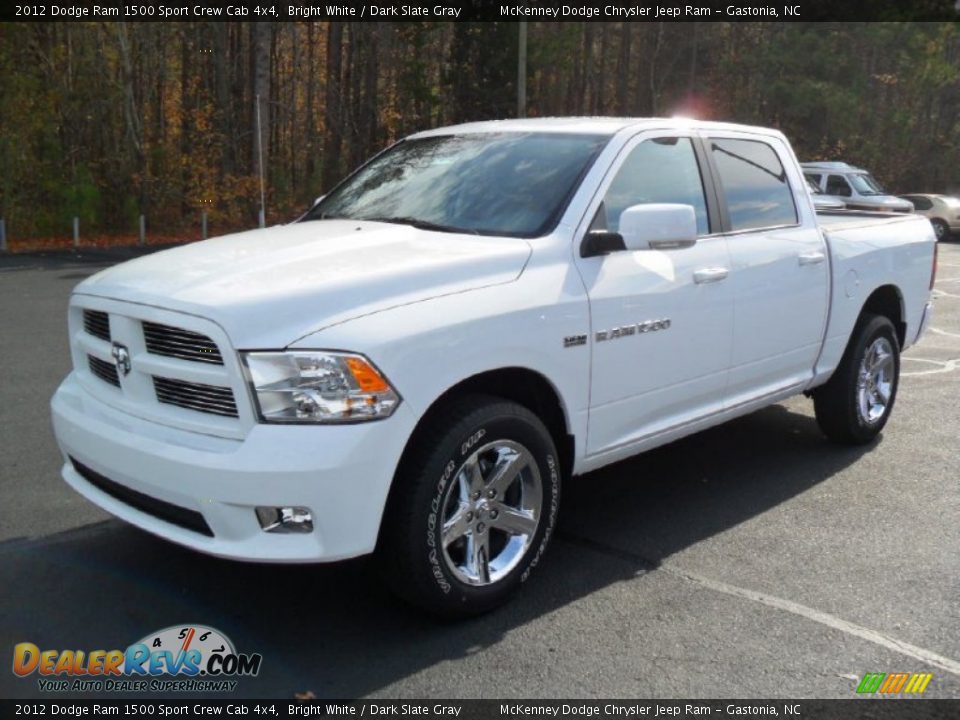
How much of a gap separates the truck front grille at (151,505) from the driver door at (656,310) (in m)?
1.68

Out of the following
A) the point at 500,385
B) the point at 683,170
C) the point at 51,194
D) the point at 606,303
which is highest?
the point at 683,170

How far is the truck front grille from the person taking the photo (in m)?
3.46

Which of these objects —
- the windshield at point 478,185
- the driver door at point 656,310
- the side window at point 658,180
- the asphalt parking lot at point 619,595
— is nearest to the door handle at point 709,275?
the driver door at point 656,310

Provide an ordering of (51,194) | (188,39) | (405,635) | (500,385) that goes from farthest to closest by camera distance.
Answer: (188,39) < (51,194) < (500,385) < (405,635)

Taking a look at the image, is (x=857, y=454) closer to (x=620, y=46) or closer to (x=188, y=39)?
(x=188, y=39)

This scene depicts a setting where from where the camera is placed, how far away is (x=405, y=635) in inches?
147

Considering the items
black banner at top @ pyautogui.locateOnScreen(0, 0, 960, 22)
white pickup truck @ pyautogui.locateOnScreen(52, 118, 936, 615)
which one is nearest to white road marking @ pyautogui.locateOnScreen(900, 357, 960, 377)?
white pickup truck @ pyautogui.locateOnScreen(52, 118, 936, 615)

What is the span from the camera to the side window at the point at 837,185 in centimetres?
2173

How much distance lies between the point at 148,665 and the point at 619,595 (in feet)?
6.04

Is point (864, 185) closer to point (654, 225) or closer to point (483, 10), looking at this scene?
point (483, 10)

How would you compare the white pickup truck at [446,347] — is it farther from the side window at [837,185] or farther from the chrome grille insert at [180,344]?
the side window at [837,185]

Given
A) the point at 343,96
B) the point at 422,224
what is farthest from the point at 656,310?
the point at 343,96

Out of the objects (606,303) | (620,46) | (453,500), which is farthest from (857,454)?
(620,46)

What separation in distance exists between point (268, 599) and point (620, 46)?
4303 centimetres
